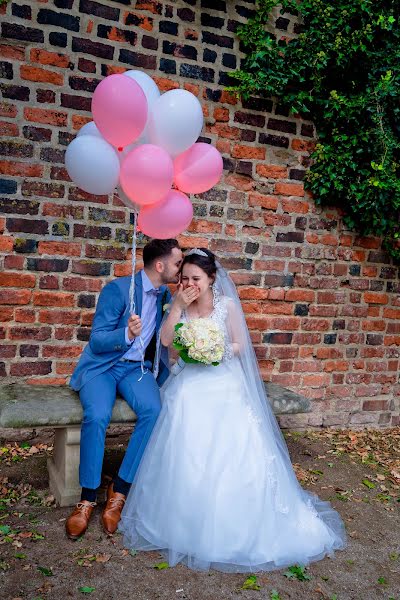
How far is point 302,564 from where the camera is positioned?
2639mm

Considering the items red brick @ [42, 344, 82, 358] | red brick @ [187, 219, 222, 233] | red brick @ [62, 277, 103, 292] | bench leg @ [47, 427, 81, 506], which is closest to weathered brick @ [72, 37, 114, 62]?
red brick @ [187, 219, 222, 233]

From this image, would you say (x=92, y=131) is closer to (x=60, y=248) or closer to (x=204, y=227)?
(x=60, y=248)

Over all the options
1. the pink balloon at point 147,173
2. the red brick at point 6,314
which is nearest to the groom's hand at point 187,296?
the pink balloon at point 147,173

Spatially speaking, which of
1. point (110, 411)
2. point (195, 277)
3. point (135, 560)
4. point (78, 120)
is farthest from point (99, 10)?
point (135, 560)

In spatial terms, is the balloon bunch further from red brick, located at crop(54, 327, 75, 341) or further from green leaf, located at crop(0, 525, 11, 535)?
green leaf, located at crop(0, 525, 11, 535)

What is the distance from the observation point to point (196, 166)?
2.87m

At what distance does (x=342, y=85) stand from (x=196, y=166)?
202 centimetres

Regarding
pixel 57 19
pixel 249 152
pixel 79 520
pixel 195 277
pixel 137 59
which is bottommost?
pixel 79 520

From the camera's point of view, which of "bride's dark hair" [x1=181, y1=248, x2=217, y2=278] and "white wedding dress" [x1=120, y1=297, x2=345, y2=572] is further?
"bride's dark hair" [x1=181, y1=248, x2=217, y2=278]

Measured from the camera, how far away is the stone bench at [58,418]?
2846mm

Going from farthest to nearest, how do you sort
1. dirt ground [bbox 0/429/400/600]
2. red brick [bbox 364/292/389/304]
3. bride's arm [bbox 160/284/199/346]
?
Answer: red brick [bbox 364/292/389/304] < bride's arm [bbox 160/284/199/346] < dirt ground [bbox 0/429/400/600]

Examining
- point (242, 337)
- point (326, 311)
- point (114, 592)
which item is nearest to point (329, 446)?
point (326, 311)

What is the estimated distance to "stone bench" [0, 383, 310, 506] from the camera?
2.85m

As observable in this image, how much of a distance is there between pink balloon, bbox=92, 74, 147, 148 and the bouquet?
108cm
